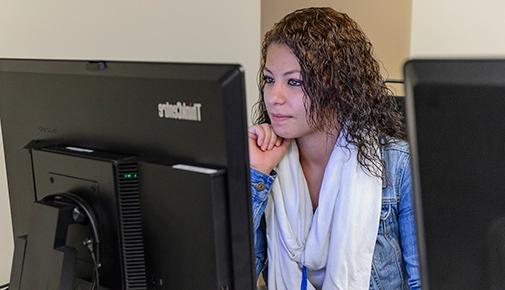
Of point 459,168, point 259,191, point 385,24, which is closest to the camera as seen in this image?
point 459,168

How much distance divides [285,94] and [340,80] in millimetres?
139

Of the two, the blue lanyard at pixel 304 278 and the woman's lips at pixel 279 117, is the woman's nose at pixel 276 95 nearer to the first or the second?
the woman's lips at pixel 279 117

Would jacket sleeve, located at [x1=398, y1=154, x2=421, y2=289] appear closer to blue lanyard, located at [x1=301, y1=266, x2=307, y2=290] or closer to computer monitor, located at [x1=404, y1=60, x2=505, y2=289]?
blue lanyard, located at [x1=301, y1=266, x2=307, y2=290]

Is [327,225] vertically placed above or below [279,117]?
below

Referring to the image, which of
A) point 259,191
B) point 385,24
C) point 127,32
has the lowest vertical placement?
point 259,191

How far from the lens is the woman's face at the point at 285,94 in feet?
4.27

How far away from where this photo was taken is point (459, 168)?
623 mm

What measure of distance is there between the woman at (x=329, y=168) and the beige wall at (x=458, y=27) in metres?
1.43

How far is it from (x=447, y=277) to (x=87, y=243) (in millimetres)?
552

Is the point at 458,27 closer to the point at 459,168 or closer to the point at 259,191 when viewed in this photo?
the point at 259,191

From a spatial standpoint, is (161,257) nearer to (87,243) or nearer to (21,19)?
(87,243)

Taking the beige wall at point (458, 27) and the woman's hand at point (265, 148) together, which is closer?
the woman's hand at point (265, 148)

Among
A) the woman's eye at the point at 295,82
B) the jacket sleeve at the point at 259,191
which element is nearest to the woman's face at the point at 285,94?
the woman's eye at the point at 295,82

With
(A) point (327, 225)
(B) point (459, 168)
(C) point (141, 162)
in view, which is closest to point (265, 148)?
(A) point (327, 225)
